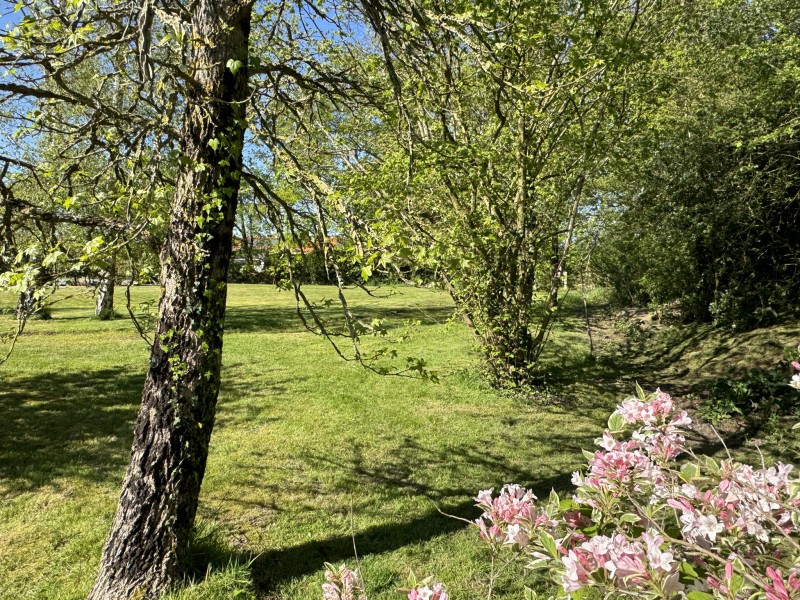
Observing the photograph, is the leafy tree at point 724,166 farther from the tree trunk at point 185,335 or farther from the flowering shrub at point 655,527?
the flowering shrub at point 655,527

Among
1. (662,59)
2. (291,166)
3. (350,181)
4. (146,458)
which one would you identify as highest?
(662,59)

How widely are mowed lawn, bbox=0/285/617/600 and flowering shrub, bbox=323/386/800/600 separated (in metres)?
0.59

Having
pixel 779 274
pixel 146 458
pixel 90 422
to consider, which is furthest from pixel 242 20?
pixel 779 274

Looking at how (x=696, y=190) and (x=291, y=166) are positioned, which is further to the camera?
(x=696, y=190)

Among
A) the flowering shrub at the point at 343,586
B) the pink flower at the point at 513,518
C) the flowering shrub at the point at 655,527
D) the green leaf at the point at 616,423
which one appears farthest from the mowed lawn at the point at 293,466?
the green leaf at the point at 616,423

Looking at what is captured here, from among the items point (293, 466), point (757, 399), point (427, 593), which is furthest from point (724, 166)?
point (427, 593)

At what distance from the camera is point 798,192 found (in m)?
8.14

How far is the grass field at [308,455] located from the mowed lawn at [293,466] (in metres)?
0.02

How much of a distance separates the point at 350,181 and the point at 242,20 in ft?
11.3

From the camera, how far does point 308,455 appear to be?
583cm

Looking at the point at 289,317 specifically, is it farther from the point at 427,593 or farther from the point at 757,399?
the point at 427,593

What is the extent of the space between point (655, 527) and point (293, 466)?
478 cm

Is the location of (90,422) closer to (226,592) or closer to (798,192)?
(226,592)

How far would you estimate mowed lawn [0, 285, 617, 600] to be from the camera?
11.9ft
